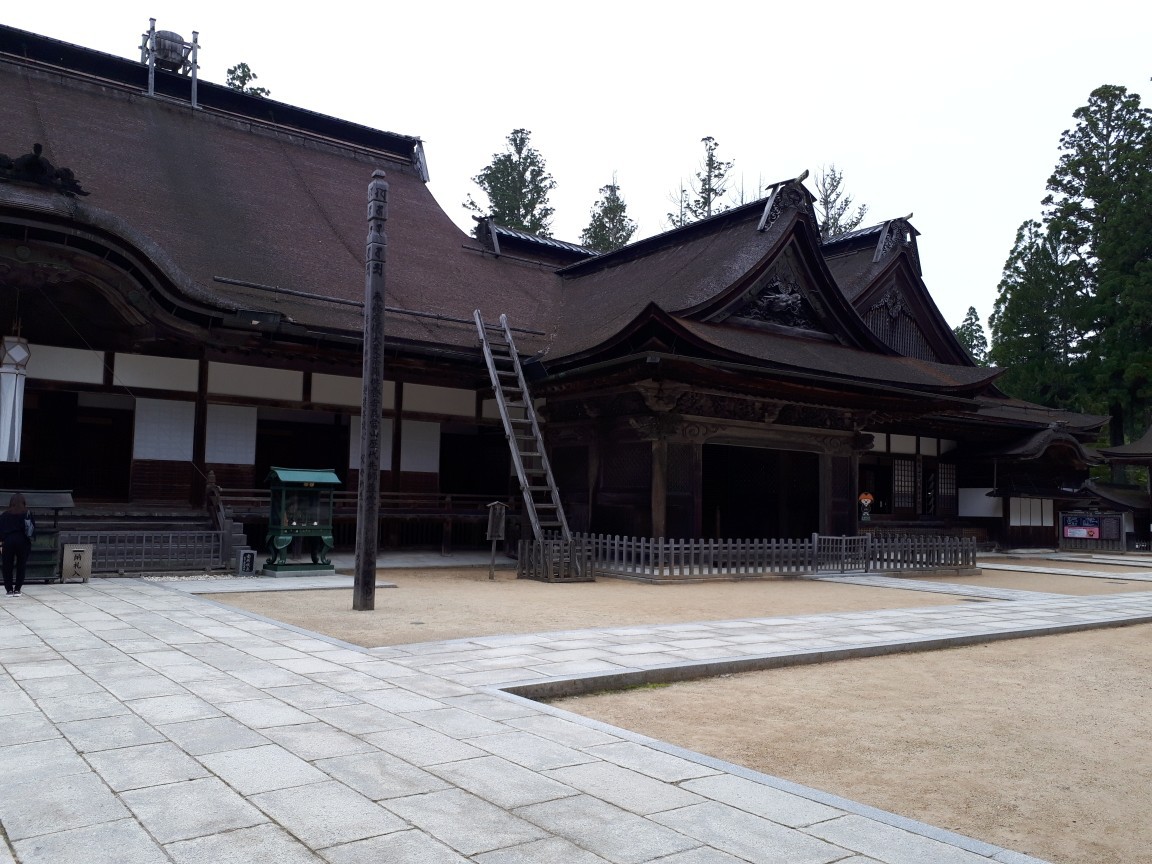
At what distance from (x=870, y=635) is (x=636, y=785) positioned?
567cm

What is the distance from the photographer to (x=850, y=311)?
20.0m

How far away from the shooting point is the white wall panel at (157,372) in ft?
49.4

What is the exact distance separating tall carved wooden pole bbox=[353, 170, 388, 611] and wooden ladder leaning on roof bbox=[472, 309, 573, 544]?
491 cm

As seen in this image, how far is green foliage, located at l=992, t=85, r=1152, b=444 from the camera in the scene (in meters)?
35.1

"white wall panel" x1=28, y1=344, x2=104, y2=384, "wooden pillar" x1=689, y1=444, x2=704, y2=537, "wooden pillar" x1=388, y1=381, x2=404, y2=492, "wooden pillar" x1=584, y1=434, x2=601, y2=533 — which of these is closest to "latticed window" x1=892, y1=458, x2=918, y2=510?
"wooden pillar" x1=689, y1=444, x2=704, y2=537

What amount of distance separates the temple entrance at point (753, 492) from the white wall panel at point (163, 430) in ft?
39.9

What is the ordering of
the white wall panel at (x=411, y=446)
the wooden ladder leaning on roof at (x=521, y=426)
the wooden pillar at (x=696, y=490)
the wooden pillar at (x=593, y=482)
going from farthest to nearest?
the white wall panel at (x=411, y=446) → the wooden pillar at (x=593, y=482) → the wooden pillar at (x=696, y=490) → the wooden ladder leaning on roof at (x=521, y=426)

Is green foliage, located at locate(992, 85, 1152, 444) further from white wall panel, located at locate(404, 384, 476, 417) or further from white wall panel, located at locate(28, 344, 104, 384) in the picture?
white wall panel, located at locate(28, 344, 104, 384)

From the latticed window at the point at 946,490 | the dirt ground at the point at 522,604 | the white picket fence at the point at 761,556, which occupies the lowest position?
the dirt ground at the point at 522,604

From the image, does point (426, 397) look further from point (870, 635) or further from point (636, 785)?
point (636, 785)

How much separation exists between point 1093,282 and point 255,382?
36.4 meters

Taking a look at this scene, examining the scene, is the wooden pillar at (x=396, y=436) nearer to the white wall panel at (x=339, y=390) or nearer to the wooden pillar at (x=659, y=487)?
the white wall panel at (x=339, y=390)

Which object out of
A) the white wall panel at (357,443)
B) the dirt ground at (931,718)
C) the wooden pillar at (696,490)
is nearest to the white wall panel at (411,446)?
the white wall panel at (357,443)

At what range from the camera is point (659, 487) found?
16.1m
